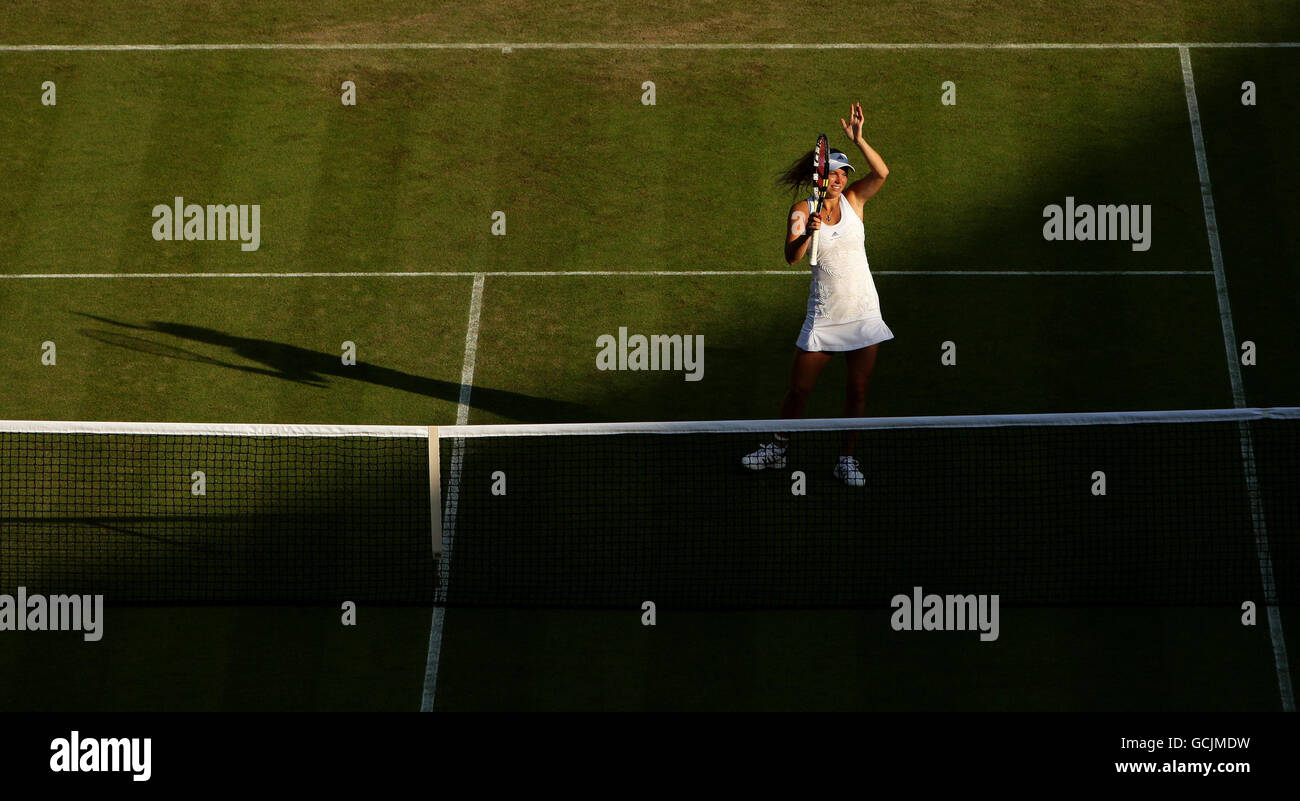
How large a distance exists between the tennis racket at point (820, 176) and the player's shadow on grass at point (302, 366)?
298 cm

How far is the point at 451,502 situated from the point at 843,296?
3300mm

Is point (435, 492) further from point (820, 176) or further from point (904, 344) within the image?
point (904, 344)

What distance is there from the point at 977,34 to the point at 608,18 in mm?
4225

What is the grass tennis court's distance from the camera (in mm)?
11609

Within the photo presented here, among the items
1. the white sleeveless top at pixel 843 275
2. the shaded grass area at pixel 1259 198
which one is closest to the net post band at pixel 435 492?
the white sleeveless top at pixel 843 275

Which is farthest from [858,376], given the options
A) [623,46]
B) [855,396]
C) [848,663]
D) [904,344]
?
[623,46]

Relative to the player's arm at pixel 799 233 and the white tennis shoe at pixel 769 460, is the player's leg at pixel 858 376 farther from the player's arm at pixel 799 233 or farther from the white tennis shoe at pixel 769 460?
the player's arm at pixel 799 233

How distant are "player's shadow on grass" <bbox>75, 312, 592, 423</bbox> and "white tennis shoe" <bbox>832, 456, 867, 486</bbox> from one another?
2.35 m

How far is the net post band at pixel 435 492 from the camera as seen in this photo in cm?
1176

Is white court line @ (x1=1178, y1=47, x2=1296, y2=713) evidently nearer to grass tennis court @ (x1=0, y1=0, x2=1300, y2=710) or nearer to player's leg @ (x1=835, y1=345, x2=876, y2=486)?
grass tennis court @ (x1=0, y1=0, x2=1300, y2=710)

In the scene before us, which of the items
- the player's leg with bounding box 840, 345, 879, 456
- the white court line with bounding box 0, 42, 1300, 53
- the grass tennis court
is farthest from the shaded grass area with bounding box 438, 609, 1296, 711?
the white court line with bounding box 0, 42, 1300, 53

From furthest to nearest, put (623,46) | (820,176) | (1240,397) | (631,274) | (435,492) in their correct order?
(623,46) < (631,274) < (1240,397) < (820,176) < (435,492)

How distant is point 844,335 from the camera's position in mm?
12812
